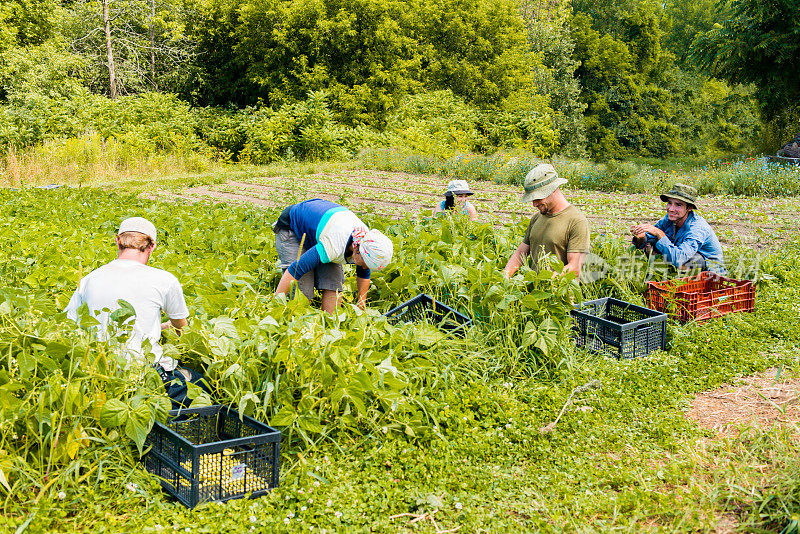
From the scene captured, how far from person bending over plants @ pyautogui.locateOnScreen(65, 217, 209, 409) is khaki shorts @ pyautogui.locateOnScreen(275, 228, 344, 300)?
53.4 inches

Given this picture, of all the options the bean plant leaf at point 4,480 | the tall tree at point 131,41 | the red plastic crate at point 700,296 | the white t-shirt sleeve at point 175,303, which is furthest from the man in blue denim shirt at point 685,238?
the tall tree at point 131,41

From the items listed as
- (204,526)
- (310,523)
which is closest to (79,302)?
(204,526)

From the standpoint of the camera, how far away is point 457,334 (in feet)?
15.8

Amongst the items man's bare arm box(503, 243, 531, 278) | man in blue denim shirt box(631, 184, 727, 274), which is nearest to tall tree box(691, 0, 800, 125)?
man in blue denim shirt box(631, 184, 727, 274)

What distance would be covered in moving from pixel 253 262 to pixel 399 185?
10.6 meters

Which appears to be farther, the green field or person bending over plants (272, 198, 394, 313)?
person bending over plants (272, 198, 394, 313)

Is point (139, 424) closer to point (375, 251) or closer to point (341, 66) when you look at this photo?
point (375, 251)

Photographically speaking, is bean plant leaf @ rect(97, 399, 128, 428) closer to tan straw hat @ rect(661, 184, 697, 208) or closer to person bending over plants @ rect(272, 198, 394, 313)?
person bending over plants @ rect(272, 198, 394, 313)

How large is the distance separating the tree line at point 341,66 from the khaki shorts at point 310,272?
17799 millimetres

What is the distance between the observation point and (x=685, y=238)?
604 cm

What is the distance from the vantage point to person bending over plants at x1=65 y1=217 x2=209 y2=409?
3400 mm

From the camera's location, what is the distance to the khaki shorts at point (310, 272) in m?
4.88

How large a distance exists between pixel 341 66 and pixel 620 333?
2582 centimetres

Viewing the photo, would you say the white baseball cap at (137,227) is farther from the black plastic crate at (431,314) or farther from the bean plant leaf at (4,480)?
the black plastic crate at (431,314)
